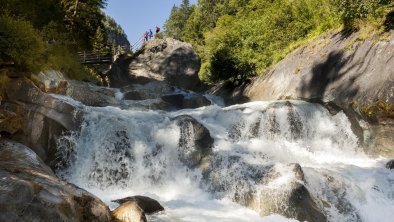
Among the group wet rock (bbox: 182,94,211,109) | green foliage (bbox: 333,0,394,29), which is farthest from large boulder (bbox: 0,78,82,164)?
green foliage (bbox: 333,0,394,29)

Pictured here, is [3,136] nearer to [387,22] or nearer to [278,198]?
[278,198]

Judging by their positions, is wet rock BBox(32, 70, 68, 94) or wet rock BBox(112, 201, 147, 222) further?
wet rock BBox(32, 70, 68, 94)

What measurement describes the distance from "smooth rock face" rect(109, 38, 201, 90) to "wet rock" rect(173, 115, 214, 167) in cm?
1860

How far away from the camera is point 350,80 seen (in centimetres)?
1652

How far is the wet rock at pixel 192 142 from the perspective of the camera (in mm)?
13210

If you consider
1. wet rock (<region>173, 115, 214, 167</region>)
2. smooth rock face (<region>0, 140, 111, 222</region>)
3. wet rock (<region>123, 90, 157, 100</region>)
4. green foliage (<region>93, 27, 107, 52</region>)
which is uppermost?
green foliage (<region>93, 27, 107, 52</region>)

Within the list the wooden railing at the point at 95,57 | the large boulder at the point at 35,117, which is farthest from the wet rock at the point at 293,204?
the wooden railing at the point at 95,57

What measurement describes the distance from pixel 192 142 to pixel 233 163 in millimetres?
2187

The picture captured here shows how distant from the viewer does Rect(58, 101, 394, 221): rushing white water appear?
421 inches

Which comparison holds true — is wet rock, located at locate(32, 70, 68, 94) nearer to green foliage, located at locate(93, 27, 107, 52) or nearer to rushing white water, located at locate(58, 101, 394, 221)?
rushing white water, located at locate(58, 101, 394, 221)

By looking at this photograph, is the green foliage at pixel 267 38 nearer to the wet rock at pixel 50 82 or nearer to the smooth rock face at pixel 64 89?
the smooth rock face at pixel 64 89

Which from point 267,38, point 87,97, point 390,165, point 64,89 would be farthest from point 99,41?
point 390,165

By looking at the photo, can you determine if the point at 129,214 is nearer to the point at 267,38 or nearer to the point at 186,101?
the point at 186,101

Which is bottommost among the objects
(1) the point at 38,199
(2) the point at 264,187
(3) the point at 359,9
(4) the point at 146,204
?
(4) the point at 146,204
